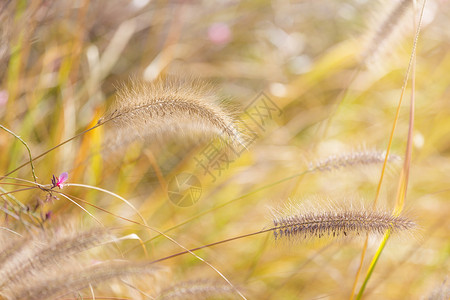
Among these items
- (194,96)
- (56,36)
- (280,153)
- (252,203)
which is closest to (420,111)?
(280,153)

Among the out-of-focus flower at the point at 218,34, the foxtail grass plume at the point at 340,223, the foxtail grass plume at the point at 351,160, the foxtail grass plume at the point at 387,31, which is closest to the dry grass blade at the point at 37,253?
the foxtail grass plume at the point at 340,223

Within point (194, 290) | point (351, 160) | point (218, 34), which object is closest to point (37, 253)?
point (194, 290)

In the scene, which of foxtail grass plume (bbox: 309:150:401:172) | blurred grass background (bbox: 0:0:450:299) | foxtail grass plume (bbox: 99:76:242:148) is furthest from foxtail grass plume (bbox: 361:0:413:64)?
foxtail grass plume (bbox: 99:76:242:148)

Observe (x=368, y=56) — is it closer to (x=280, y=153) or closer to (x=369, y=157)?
(x=369, y=157)

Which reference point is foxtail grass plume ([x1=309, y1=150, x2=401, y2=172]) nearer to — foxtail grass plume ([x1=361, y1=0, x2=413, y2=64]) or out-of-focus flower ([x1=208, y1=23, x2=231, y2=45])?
foxtail grass plume ([x1=361, y1=0, x2=413, y2=64])

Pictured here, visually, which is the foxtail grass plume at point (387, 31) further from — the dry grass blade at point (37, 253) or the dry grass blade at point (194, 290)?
the dry grass blade at point (37, 253)
